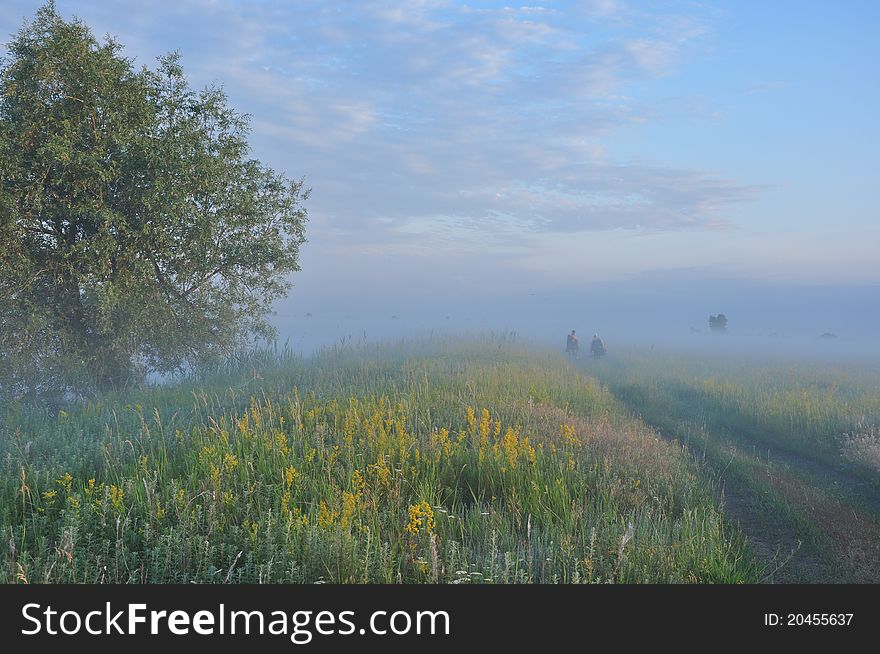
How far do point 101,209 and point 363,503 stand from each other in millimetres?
13049

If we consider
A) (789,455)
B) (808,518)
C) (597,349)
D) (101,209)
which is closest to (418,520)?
(808,518)

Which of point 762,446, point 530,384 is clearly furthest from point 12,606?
point 762,446

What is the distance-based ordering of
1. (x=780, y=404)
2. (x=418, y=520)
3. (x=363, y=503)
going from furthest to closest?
(x=780, y=404) < (x=363, y=503) < (x=418, y=520)

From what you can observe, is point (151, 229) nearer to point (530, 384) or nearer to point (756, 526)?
point (530, 384)

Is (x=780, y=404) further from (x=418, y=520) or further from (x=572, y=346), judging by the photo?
(x=572, y=346)

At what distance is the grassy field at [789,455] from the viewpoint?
24.3 feet

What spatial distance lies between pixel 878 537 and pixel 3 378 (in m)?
21.1

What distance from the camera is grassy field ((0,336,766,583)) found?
5.25m

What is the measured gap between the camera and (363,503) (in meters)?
6.84

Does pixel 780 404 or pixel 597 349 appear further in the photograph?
pixel 597 349

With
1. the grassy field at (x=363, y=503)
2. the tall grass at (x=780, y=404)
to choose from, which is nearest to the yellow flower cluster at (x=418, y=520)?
the grassy field at (x=363, y=503)

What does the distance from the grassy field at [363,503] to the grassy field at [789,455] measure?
686 mm

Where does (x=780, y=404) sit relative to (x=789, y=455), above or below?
above

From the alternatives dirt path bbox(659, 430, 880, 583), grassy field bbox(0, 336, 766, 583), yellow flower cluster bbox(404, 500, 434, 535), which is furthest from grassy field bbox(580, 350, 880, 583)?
yellow flower cluster bbox(404, 500, 434, 535)
